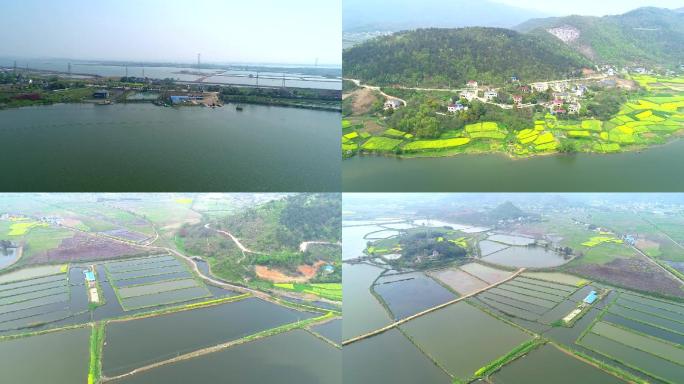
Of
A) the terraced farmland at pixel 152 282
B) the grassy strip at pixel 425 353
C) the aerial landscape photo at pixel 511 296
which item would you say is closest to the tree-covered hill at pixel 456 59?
the aerial landscape photo at pixel 511 296

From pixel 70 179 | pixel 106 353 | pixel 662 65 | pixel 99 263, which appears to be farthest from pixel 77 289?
pixel 662 65

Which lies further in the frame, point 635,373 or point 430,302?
point 430,302

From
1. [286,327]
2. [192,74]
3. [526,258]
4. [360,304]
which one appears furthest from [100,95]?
[526,258]

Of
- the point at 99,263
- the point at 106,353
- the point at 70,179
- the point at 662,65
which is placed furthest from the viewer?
the point at 99,263

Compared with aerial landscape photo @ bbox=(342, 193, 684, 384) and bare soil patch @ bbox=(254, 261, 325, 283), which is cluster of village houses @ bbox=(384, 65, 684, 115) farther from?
bare soil patch @ bbox=(254, 261, 325, 283)

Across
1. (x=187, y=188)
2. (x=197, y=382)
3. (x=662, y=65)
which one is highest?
(x=662, y=65)

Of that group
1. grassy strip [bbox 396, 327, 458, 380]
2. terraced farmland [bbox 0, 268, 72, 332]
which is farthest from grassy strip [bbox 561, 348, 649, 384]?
terraced farmland [bbox 0, 268, 72, 332]

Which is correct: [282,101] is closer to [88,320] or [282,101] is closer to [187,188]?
[187,188]

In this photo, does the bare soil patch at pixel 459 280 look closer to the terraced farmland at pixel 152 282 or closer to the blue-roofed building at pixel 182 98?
the terraced farmland at pixel 152 282
